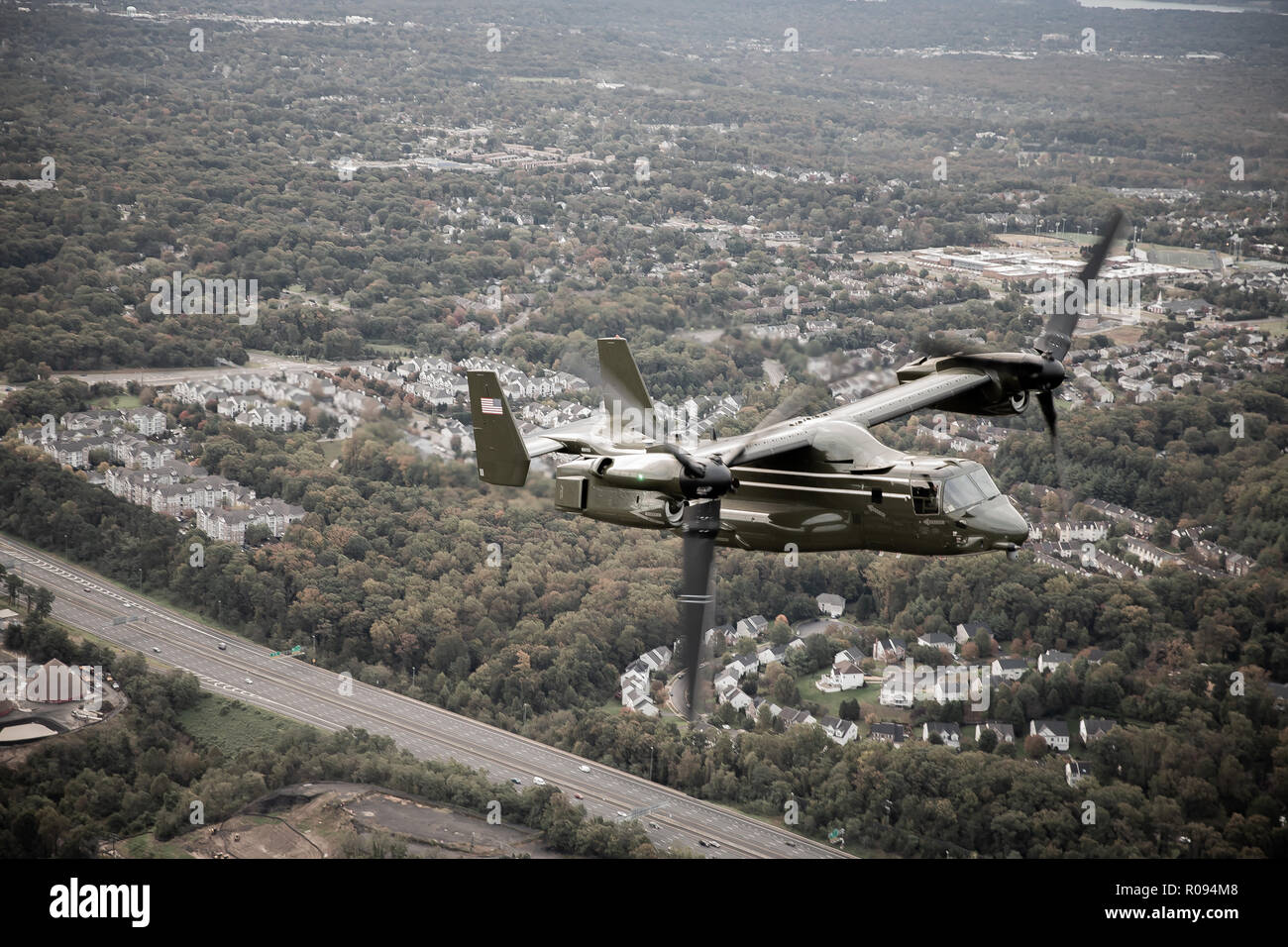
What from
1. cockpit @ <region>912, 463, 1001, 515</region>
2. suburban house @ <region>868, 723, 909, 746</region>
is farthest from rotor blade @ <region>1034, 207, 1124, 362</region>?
suburban house @ <region>868, 723, 909, 746</region>

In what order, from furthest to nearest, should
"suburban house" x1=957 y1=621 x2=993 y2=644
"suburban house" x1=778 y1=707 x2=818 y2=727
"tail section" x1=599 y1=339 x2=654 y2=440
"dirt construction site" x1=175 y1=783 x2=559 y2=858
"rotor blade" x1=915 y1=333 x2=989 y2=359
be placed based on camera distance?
"suburban house" x1=957 y1=621 x2=993 y2=644
"suburban house" x1=778 y1=707 x2=818 y2=727
"dirt construction site" x1=175 y1=783 x2=559 y2=858
"rotor blade" x1=915 y1=333 x2=989 y2=359
"tail section" x1=599 y1=339 x2=654 y2=440

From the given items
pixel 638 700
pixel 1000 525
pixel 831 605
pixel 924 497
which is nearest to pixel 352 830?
pixel 638 700

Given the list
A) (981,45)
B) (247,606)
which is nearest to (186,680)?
(247,606)

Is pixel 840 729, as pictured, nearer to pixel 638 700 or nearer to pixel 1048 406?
pixel 638 700

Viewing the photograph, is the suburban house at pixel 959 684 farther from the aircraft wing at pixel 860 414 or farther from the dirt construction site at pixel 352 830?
the aircraft wing at pixel 860 414

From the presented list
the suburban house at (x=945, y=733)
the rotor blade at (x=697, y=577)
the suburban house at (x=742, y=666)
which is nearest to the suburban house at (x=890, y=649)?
the suburban house at (x=945, y=733)

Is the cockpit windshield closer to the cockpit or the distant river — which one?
the cockpit
